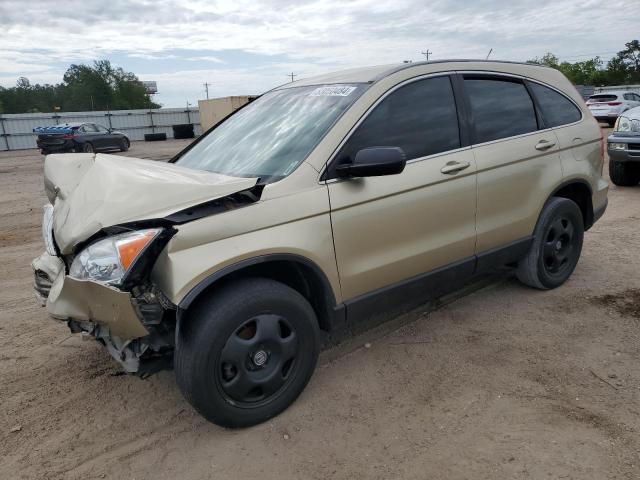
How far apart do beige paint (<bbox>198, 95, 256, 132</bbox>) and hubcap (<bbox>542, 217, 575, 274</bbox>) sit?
25.7 metres

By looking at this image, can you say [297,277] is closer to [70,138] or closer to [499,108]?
[499,108]

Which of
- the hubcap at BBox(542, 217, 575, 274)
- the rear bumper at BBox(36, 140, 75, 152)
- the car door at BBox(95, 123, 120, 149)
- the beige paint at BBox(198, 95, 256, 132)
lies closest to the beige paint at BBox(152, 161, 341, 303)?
the hubcap at BBox(542, 217, 575, 274)

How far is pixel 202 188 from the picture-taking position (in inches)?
99.7

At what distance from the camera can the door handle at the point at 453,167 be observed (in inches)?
131

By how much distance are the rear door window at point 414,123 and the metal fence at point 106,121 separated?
114 ft

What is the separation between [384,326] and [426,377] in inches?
29.6

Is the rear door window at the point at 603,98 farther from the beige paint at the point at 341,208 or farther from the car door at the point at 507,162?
the car door at the point at 507,162

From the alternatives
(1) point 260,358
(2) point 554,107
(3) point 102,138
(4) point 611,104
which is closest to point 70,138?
(3) point 102,138

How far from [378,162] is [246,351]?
122cm

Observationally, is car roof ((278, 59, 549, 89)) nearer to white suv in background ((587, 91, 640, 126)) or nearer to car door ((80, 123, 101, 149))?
car door ((80, 123, 101, 149))

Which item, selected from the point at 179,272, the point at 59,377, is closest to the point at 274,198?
the point at 179,272

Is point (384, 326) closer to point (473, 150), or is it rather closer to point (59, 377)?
point (473, 150)

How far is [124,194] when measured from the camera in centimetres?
252

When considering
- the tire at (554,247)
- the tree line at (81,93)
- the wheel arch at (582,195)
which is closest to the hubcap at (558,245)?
the tire at (554,247)
